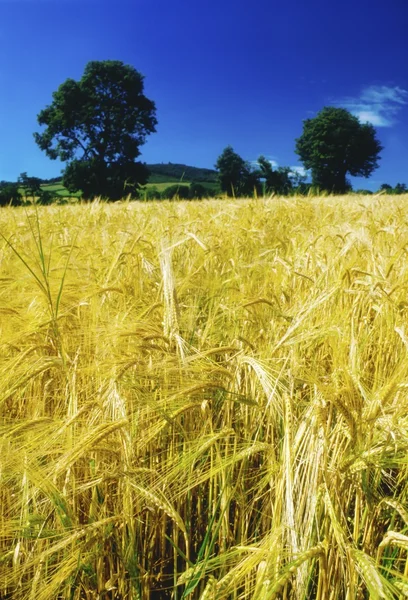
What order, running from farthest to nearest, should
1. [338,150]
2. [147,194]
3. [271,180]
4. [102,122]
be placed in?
[338,150]
[102,122]
[147,194]
[271,180]

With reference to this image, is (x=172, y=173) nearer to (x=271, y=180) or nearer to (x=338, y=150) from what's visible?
(x=338, y=150)

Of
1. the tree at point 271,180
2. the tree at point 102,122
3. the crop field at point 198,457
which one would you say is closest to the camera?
the crop field at point 198,457

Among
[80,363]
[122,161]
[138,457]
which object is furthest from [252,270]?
[122,161]

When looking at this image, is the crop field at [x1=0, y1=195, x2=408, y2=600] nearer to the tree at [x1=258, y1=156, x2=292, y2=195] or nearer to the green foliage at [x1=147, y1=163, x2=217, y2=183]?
the tree at [x1=258, y1=156, x2=292, y2=195]

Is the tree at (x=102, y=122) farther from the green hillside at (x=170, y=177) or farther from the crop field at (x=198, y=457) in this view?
the crop field at (x=198, y=457)

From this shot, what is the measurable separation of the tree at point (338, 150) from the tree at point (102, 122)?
21.9 m

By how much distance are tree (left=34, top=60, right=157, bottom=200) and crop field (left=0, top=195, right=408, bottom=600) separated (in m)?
32.8

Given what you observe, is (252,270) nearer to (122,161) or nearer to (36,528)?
(36,528)

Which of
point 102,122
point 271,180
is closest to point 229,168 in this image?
point 102,122

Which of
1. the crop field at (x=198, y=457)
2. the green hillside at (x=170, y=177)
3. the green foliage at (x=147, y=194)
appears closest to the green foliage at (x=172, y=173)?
the green hillside at (x=170, y=177)

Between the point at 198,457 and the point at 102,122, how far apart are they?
36806 mm

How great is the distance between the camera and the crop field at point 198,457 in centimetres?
94

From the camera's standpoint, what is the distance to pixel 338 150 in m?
50.5

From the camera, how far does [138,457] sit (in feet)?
3.88
